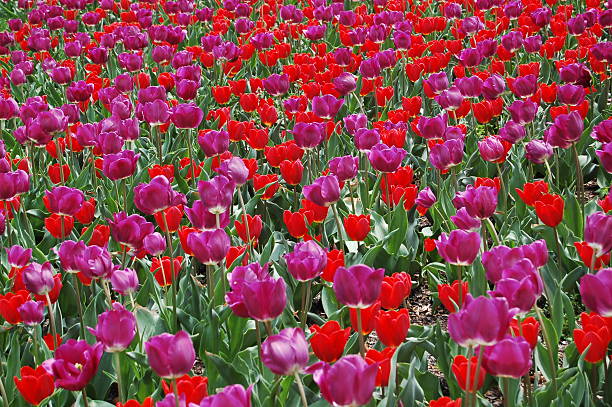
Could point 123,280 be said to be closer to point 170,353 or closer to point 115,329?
point 115,329

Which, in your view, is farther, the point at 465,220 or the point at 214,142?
the point at 214,142

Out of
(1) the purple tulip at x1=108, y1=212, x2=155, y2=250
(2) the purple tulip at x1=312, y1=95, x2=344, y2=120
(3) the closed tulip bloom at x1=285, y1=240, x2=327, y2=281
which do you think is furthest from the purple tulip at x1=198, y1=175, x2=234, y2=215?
(2) the purple tulip at x1=312, y1=95, x2=344, y2=120

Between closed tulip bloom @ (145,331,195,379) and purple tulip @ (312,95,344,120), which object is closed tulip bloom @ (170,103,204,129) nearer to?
purple tulip @ (312,95,344,120)

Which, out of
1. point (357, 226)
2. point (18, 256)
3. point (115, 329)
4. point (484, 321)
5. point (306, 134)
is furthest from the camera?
point (306, 134)

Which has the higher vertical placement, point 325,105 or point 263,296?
point 263,296

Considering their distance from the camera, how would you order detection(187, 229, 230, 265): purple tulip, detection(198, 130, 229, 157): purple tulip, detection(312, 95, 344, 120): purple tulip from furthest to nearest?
detection(312, 95, 344, 120): purple tulip < detection(198, 130, 229, 157): purple tulip < detection(187, 229, 230, 265): purple tulip

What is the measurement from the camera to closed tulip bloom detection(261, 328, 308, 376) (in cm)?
172

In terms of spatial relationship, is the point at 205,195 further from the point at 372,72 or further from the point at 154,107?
the point at 372,72

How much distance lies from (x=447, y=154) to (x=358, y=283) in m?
1.37

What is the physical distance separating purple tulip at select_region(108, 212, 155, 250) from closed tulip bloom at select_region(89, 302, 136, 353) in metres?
0.61

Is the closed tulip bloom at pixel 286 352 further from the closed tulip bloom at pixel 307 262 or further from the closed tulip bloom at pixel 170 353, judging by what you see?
the closed tulip bloom at pixel 307 262

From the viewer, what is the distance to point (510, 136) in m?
3.38

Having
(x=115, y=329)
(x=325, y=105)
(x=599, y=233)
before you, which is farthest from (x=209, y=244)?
(x=325, y=105)

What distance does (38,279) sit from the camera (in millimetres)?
2395
